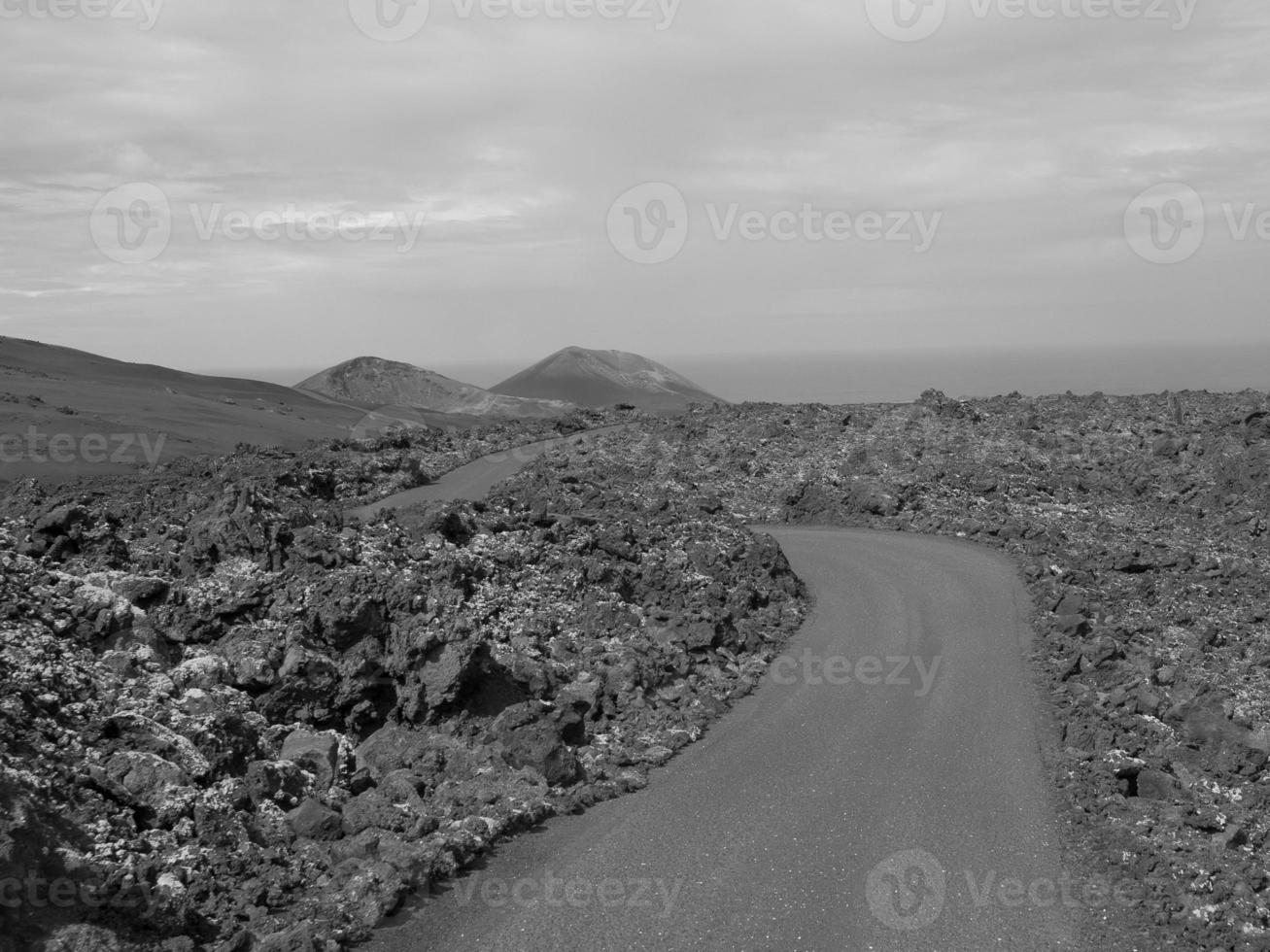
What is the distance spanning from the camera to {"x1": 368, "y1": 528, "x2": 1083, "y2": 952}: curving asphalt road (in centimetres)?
1082

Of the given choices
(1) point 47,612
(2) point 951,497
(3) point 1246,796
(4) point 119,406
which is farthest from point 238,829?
(4) point 119,406

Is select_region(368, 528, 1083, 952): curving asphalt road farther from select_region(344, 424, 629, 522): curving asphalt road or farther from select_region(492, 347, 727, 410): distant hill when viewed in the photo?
select_region(492, 347, 727, 410): distant hill

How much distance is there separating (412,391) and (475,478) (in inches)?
2095

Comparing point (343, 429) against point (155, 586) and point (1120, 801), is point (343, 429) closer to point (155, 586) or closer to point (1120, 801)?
point (155, 586)

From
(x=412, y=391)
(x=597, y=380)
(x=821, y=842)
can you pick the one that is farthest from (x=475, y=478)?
(x=597, y=380)

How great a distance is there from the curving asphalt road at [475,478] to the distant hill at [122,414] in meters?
9.20

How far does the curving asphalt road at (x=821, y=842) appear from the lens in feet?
35.5

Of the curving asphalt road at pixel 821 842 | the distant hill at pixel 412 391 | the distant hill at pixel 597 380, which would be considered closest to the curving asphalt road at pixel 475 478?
the curving asphalt road at pixel 821 842

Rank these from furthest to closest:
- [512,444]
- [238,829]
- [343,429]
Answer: [343,429] → [512,444] → [238,829]

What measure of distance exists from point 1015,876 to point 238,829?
9.67 m

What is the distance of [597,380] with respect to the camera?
9825cm

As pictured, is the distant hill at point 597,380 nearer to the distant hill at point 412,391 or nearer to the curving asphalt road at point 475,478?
the distant hill at point 412,391

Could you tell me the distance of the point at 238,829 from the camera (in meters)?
11.4

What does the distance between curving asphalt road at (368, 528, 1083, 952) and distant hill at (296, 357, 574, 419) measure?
54602mm
